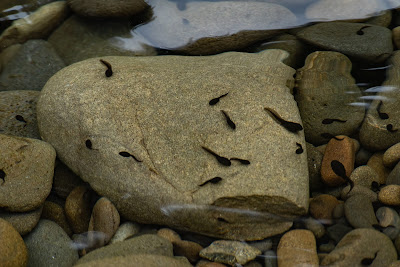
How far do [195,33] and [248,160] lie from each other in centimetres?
268

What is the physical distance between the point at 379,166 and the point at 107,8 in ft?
15.1

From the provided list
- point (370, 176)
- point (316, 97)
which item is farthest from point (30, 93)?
point (370, 176)

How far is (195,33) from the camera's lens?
625cm

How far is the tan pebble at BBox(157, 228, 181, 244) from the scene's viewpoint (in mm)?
4289

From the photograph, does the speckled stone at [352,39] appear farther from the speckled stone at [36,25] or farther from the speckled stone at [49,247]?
the speckled stone at [49,247]

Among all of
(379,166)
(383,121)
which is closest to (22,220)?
(379,166)

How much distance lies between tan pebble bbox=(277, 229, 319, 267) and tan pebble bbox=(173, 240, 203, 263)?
2.74ft

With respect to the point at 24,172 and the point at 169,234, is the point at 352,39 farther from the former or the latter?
the point at 24,172

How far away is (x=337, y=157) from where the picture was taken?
16.1 feet

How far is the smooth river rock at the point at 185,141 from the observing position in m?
4.24

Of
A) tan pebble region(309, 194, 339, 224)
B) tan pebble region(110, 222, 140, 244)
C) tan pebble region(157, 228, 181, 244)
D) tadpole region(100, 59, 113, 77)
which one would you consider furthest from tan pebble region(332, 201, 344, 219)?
tadpole region(100, 59, 113, 77)

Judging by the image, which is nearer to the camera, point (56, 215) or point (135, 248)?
point (135, 248)

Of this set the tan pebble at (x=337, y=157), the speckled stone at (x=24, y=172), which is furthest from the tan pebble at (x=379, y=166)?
the speckled stone at (x=24, y=172)

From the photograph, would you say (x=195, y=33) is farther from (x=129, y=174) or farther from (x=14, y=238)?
(x=14, y=238)
